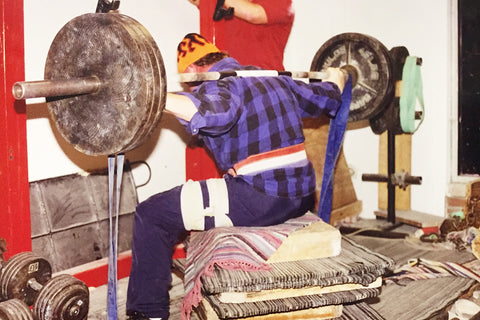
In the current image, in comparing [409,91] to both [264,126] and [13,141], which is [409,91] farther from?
[13,141]

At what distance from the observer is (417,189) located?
502cm

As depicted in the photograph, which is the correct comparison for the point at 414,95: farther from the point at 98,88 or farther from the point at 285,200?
the point at 98,88

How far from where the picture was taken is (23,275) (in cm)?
260

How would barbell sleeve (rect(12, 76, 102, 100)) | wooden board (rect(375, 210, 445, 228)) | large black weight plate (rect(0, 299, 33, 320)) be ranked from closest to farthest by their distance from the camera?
barbell sleeve (rect(12, 76, 102, 100)) → large black weight plate (rect(0, 299, 33, 320)) → wooden board (rect(375, 210, 445, 228))

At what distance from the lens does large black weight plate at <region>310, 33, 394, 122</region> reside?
400cm

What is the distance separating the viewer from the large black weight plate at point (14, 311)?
2.27m

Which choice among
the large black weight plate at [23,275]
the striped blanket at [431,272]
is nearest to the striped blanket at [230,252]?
the large black weight plate at [23,275]

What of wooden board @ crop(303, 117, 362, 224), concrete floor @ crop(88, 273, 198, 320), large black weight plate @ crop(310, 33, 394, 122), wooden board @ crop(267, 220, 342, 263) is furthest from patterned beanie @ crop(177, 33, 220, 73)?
wooden board @ crop(303, 117, 362, 224)

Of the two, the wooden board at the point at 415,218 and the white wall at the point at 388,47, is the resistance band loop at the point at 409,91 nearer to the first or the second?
the white wall at the point at 388,47

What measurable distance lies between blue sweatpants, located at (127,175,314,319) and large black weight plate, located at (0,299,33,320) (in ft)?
1.61

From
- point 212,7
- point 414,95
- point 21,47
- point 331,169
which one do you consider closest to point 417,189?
point 414,95

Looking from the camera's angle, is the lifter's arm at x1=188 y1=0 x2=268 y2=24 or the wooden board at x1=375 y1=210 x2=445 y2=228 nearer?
the lifter's arm at x1=188 y1=0 x2=268 y2=24

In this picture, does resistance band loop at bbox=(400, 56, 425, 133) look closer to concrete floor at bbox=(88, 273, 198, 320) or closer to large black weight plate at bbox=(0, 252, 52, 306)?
concrete floor at bbox=(88, 273, 198, 320)

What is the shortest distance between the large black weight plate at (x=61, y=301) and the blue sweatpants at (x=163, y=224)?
25cm
